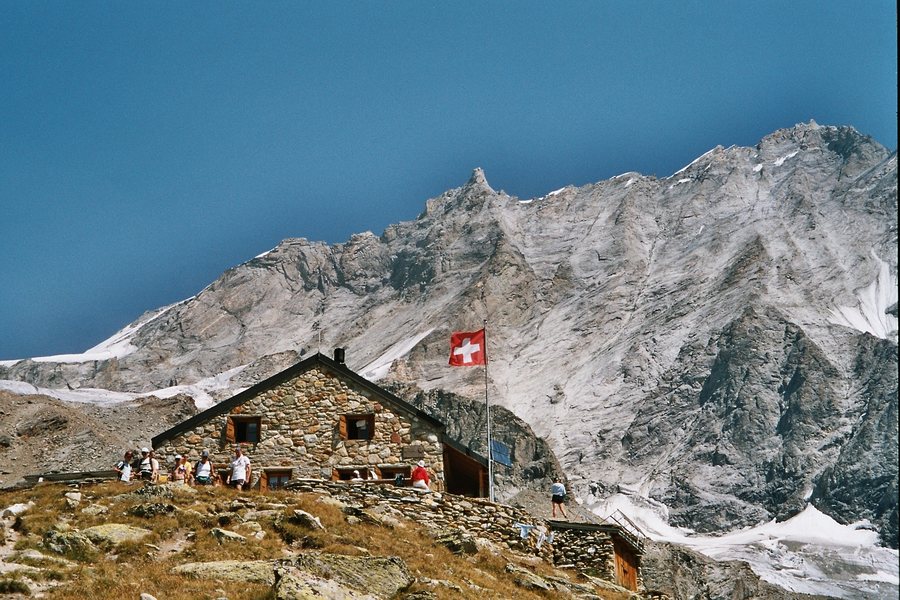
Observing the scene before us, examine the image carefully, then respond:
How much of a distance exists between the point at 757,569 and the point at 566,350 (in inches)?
3715

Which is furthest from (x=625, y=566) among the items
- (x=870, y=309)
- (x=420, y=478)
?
(x=870, y=309)

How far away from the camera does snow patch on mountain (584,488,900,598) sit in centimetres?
10362

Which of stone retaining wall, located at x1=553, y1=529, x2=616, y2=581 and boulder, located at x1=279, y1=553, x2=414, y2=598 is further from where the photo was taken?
stone retaining wall, located at x1=553, y1=529, x2=616, y2=581

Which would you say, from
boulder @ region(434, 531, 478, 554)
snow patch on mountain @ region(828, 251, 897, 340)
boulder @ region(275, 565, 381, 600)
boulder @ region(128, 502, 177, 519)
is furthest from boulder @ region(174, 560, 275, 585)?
snow patch on mountain @ region(828, 251, 897, 340)

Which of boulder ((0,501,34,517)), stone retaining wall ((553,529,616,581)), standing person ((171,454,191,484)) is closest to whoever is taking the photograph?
boulder ((0,501,34,517))

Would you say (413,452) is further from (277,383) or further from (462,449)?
(277,383)

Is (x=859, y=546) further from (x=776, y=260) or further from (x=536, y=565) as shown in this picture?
(x=536, y=565)

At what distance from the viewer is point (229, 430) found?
34.0 metres

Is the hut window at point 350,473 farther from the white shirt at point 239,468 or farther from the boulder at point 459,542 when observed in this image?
the boulder at point 459,542

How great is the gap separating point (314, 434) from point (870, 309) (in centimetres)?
17018

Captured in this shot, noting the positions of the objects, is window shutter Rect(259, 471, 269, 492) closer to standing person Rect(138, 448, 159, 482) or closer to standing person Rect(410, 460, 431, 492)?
standing person Rect(138, 448, 159, 482)

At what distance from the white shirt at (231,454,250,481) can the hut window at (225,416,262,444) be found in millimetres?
3577

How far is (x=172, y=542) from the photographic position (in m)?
22.8

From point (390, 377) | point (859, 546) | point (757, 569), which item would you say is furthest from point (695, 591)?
point (390, 377)
